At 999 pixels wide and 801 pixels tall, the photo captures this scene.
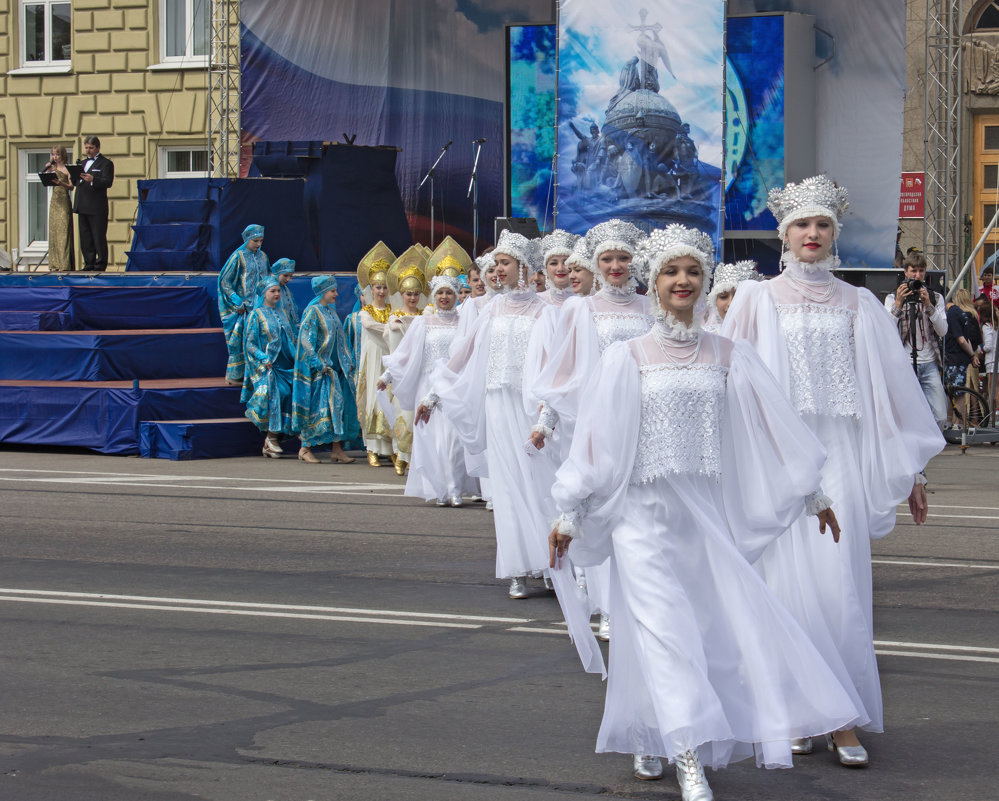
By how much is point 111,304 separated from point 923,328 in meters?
10.2

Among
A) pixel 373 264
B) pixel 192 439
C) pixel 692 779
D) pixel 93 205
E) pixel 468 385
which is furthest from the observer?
pixel 93 205

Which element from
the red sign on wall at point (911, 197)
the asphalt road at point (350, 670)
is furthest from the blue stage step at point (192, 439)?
the red sign on wall at point (911, 197)

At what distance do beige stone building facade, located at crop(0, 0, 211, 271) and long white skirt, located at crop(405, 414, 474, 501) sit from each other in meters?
18.6

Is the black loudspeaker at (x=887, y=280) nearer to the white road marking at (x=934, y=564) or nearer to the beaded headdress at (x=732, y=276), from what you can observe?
the beaded headdress at (x=732, y=276)

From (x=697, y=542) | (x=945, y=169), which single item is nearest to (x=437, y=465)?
(x=697, y=542)

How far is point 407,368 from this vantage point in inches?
543

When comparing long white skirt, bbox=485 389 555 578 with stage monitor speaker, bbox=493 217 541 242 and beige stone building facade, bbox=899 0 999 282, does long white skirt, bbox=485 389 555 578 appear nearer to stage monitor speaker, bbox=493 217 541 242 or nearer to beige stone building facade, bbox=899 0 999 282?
stage monitor speaker, bbox=493 217 541 242

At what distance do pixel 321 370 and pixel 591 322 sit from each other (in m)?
10.4

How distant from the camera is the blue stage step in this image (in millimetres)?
17781

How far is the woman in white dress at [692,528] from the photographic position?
5.14 meters

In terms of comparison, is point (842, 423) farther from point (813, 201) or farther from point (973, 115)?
point (973, 115)

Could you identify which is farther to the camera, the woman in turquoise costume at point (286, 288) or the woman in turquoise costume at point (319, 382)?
the woman in turquoise costume at point (286, 288)

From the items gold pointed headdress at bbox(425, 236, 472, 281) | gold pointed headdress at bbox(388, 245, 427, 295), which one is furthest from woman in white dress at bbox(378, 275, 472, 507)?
gold pointed headdress at bbox(425, 236, 472, 281)

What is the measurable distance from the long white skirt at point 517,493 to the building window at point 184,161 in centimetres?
2254
